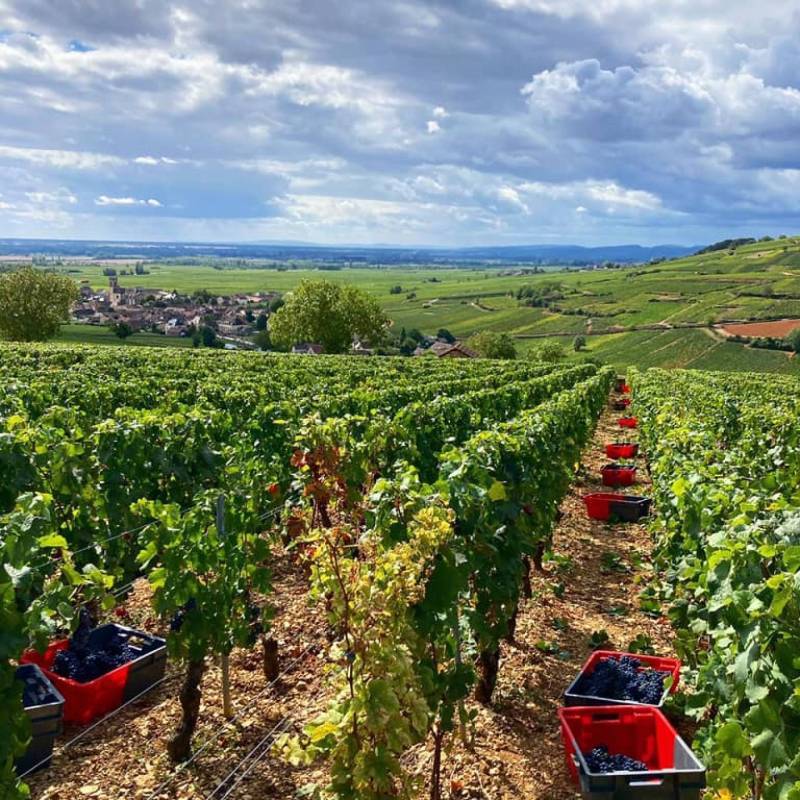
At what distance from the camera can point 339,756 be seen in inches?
Answer: 144

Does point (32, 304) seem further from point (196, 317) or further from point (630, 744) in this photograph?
point (196, 317)

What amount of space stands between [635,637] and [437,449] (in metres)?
3.79

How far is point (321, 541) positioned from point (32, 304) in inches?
2431

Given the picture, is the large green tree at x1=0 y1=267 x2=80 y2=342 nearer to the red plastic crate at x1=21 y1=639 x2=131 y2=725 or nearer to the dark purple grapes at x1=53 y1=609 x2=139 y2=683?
the dark purple grapes at x1=53 y1=609 x2=139 y2=683

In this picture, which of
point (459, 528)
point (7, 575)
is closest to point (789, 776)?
point (459, 528)

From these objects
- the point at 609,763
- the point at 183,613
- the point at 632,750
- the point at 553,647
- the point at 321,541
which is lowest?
the point at 553,647

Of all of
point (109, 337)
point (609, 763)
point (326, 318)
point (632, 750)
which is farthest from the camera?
point (109, 337)

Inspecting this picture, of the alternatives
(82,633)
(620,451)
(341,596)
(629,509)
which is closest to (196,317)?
(620,451)

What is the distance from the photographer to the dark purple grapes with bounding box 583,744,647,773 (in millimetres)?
4720

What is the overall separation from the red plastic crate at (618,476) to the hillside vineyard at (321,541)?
4670mm

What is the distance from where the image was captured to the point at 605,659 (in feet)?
20.6

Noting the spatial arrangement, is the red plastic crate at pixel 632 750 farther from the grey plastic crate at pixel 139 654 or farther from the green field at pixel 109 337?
the green field at pixel 109 337

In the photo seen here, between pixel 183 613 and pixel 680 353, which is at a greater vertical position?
pixel 183 613

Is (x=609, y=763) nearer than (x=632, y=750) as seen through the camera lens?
Yes
